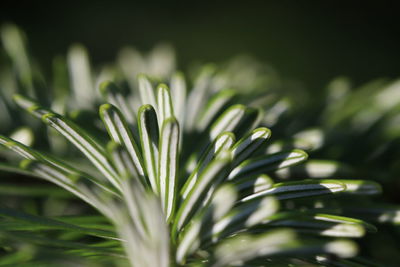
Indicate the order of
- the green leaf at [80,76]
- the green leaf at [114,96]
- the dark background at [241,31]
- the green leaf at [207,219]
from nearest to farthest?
1. the green leaf at [207,219]
2. the green leaf at [114,96]
3. the green leaf at [80,76]
4. the dark background at [241,31]

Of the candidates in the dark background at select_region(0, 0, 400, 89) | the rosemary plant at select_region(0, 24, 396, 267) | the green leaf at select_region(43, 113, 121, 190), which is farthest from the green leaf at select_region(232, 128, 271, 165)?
the dark background at select_region(0, 0, 400, 89)

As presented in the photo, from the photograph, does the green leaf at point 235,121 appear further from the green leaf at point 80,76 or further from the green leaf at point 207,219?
the green leaf at point 80,76

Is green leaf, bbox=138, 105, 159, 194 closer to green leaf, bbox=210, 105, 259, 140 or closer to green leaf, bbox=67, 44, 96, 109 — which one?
green leaf, bbox=210, 105, 259, 140

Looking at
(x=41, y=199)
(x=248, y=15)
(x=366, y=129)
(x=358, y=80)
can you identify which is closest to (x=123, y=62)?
(x=41, y=199)

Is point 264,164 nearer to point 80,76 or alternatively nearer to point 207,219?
point 207,219

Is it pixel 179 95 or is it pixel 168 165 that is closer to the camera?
pixel 168 165

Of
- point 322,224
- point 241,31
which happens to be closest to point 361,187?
point 322,224

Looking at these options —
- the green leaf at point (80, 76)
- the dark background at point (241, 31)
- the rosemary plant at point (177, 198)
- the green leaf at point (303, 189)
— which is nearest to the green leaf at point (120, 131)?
the rosemary plant at point (177, 198)

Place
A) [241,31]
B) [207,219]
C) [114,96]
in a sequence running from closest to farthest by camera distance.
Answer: [207,219]
[114,96]
[241,31]

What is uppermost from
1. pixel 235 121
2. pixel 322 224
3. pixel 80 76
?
pixel 80 76
